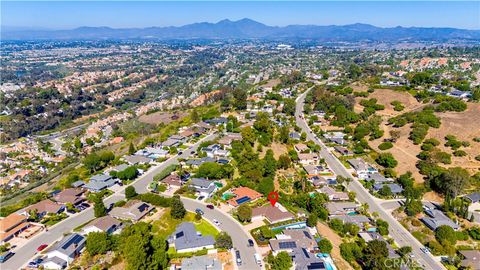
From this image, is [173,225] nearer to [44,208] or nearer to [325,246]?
[325,246]

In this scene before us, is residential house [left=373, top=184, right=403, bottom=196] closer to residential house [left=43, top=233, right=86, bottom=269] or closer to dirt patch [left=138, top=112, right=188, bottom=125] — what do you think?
residential house [left=43, top=233, right=86, bottom=269]

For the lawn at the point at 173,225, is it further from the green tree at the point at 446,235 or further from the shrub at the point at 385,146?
the shrub at the point at 385,146

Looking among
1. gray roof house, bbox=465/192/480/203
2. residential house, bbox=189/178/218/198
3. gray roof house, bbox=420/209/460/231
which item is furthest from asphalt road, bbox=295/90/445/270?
residential house, bbox=189/178/218/198

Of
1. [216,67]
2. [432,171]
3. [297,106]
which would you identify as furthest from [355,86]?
[216,67]

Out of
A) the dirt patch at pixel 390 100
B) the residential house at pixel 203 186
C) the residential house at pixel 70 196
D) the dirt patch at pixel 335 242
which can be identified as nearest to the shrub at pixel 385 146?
the dirt patch at pixel 390 100

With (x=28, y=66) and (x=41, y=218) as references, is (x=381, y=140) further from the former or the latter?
(x=28, y=66)
